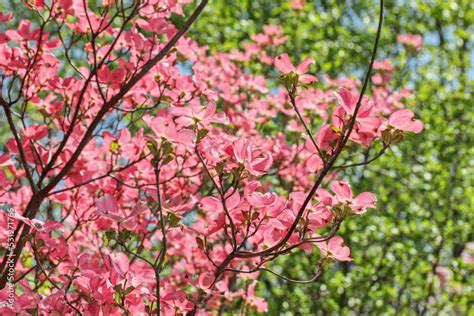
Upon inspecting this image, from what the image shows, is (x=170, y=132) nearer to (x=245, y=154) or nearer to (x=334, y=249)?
(x=245, y=154)

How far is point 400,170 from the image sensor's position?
4.82 m

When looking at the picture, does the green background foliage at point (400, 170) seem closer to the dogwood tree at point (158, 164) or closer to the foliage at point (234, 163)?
the foliage at point (234, 163)

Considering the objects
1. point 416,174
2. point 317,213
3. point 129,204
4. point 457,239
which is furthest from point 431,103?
point 317,213

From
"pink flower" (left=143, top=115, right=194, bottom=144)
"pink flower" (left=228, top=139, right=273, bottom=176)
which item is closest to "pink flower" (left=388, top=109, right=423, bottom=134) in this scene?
"pink flower" (left=228, top=139, right=273, bottom=176)

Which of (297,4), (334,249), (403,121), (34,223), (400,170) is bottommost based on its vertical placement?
(34,223)

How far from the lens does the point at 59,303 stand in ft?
5.60

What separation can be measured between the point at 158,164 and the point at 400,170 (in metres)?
3.48

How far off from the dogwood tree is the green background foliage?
1050mm

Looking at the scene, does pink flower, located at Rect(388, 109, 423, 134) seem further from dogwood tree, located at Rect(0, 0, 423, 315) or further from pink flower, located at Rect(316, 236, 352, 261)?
pink flower, located at Rect(316, 236, 352, 261)

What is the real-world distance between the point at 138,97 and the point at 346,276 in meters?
2.45

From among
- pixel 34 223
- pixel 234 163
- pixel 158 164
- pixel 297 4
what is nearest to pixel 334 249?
pixel 234 163

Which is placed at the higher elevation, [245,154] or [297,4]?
[297,4]

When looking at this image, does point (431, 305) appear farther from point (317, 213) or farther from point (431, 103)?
point (317, 213)

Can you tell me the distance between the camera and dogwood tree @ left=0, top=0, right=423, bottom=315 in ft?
5.33
